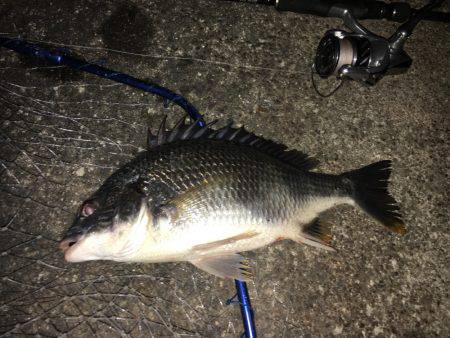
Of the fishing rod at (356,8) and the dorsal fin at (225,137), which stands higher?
the fishing rod at (356,8)

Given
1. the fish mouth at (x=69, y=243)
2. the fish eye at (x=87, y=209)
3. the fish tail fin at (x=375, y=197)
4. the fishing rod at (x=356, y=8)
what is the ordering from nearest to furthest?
the fish mouth at (x=69, y=243) < the fish eye at (x=87, y=209) < the fish tail fin at (x=375, y=197) < the fishing rod at (x=356, y=8)

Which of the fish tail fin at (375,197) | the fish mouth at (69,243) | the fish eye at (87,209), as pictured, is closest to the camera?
the fish mouth at (69,243)

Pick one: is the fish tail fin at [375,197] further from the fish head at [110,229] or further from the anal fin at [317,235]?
A: the fish head at [110,229]

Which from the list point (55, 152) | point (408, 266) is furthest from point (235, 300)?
point (55, 152)

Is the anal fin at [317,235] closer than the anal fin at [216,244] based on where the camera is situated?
No

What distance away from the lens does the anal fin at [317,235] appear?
6.86 ft

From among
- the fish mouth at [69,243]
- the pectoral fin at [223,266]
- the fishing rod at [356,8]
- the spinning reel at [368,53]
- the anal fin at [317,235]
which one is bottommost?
the pectoral fin at [223,266]

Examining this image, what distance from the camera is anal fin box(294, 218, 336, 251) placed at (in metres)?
2.09

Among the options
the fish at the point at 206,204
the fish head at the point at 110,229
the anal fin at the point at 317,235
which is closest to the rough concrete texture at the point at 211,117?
the anal fin at the point at 317,235

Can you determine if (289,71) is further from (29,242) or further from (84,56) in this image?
(29,242)

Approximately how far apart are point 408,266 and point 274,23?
2.39 m

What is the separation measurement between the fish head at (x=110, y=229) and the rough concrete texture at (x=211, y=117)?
→ 1.51ft

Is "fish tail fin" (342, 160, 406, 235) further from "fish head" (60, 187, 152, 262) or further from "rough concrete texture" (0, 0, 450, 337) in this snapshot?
"fish head" (60, 187, 152, 262)

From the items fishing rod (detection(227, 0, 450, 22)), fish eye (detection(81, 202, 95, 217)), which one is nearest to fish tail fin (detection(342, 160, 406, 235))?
fishing rod (detection(227, 0, 450, 22))
